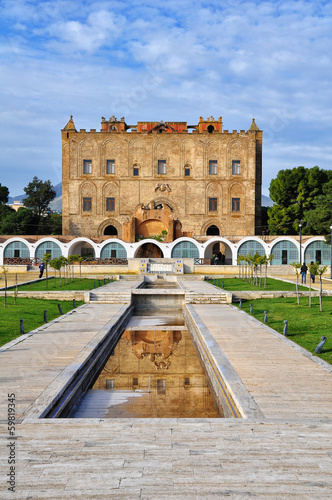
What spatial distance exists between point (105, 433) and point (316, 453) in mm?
2132

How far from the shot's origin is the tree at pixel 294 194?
4875cm

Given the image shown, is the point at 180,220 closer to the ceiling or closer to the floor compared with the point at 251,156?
closer to the floor

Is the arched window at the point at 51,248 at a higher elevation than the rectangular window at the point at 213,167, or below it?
below

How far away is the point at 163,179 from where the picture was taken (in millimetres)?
49594

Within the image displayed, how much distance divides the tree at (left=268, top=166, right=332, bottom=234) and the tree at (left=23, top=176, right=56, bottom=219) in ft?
100

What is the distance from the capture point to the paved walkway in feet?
12.0

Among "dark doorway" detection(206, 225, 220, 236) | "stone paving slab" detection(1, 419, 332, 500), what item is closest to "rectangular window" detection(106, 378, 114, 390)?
"stone paving slab" detection(1, 419, 332, 500)

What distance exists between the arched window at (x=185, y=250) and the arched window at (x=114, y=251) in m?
4.30

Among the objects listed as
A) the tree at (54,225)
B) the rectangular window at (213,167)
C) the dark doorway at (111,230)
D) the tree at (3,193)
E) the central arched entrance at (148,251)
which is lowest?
the central arched entrance at (148,251)

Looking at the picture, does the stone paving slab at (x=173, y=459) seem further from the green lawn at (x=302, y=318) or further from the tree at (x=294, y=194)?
the tree at (x=294, y=194)

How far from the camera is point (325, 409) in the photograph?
225 inches

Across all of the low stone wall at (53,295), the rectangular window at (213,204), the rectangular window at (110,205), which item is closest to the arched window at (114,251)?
the rectangular window at (110,205)

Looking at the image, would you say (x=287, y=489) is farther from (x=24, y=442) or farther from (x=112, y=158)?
(x=112, y=158)

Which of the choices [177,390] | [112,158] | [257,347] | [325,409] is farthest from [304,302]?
[112,158]
